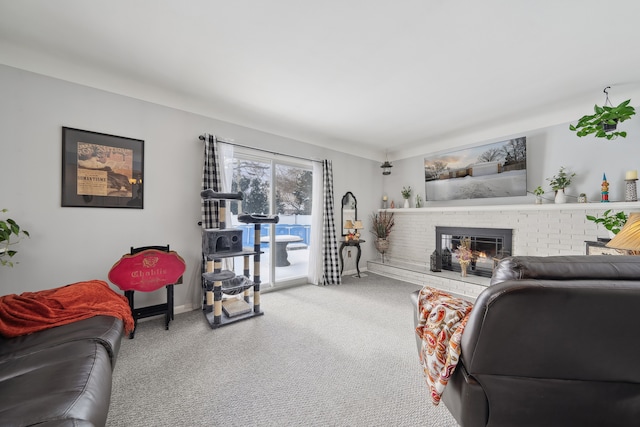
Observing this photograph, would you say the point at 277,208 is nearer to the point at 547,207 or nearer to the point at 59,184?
the point at 59,184

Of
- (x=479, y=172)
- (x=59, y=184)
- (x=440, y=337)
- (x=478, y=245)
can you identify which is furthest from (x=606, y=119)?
(x=59, y=184)

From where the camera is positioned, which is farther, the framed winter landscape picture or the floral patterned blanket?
the framed winter landscape picture

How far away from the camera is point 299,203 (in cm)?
405

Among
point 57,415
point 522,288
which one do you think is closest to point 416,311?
point 522,288

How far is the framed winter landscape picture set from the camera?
3357 mm

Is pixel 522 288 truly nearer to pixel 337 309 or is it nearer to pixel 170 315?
pixel 337 309

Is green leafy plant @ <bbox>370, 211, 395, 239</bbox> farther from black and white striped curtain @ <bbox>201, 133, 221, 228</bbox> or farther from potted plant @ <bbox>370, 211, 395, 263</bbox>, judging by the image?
black and white striped curtain @ <bbox>201, 133, 221, 228</bbox>

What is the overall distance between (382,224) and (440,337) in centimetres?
373

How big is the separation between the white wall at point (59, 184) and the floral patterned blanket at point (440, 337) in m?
2.62

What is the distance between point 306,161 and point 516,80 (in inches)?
110

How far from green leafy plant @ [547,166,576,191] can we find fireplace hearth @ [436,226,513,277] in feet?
2.48

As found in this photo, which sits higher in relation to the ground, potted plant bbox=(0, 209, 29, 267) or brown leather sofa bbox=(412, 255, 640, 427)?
potted plant bbox=(0, 209, 29, 267)

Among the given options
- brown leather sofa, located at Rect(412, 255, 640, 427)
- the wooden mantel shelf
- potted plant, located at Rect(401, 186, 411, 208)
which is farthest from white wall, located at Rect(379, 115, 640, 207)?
brown leather sofa, located at Rect(412, 255, 640, 427)

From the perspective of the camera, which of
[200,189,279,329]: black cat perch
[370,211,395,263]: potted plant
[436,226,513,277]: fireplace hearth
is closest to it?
[200,189,279,329]: black cat perch
